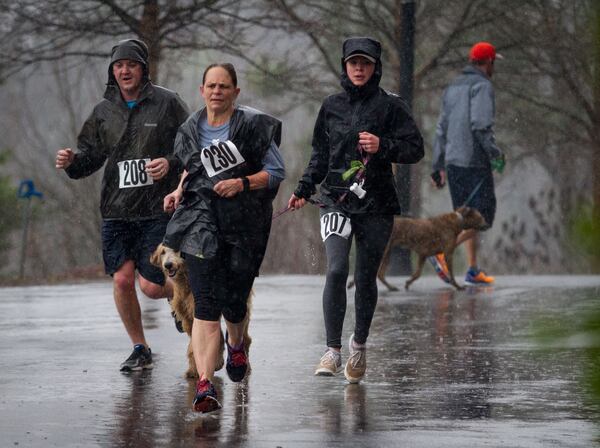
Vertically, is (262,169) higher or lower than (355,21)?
lower

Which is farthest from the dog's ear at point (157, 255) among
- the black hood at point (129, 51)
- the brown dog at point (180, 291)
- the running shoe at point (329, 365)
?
the black hood at point (129, 51)

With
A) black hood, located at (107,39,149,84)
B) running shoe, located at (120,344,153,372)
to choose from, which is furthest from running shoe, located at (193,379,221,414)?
black hood, located at (107,39,149,84)

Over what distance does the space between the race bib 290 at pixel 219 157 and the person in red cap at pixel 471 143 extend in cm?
718

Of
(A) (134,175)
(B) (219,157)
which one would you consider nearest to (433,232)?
(A) (134,175)

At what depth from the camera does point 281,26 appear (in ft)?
63.5

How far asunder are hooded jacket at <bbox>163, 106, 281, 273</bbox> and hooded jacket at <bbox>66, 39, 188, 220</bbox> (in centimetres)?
125

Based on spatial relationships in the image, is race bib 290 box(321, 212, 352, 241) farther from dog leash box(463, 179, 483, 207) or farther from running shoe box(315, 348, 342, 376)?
dog leash box(463, 179, 483, 207)

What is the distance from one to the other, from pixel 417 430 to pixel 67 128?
20.3m

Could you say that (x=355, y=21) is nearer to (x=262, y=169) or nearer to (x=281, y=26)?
(x=281, y=26)

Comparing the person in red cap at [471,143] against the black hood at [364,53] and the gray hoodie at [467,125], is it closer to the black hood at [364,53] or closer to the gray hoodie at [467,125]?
the gray hoodie at [467,125]

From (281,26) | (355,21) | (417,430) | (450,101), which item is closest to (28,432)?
(417,430)

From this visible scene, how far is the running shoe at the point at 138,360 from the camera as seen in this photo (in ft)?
26.9

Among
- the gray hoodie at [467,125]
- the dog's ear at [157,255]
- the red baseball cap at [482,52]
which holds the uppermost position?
the red baseball cap at [482,52]

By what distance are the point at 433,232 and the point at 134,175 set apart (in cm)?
689
